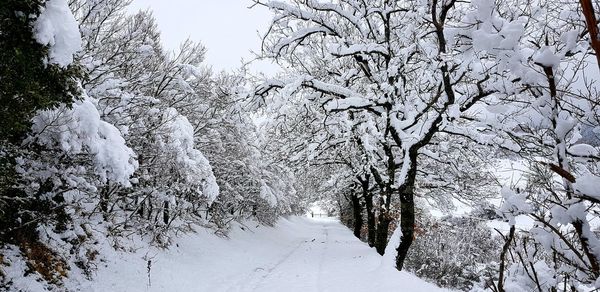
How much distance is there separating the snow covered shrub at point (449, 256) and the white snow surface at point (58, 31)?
17.1 meters

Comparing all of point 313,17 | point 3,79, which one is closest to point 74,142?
point 3,79

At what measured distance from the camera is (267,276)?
37.1 ft

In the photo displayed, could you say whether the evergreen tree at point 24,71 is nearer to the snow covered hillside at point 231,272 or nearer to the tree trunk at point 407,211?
the snow covered hillside at point 231,272

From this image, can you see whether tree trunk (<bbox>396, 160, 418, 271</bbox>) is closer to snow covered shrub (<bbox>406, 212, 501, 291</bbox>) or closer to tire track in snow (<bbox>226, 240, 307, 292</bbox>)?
tire track in snow (<bbox>226, 240, 307, 292</bbox>)

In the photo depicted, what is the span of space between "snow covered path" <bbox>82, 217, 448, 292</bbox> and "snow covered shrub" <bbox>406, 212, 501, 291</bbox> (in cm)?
683

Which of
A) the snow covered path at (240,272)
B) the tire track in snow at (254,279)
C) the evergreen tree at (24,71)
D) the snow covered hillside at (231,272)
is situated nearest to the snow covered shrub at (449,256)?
the snow covered path at (240,272)

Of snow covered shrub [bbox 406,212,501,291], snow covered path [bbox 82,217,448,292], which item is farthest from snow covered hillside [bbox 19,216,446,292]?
snow covered shrub [bbox 406,212,501,291]

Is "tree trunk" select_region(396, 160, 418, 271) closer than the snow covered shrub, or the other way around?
"tree trunk" select_region(396, 160, 418, 271)

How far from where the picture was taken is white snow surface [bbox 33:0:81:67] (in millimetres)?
4203

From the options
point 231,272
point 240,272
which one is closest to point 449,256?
point 240,272

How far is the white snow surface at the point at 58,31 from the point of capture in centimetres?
420

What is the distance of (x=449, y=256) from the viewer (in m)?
20.0

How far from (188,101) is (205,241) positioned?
18.3 ft

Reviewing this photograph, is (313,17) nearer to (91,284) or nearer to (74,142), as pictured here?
(74,142)
